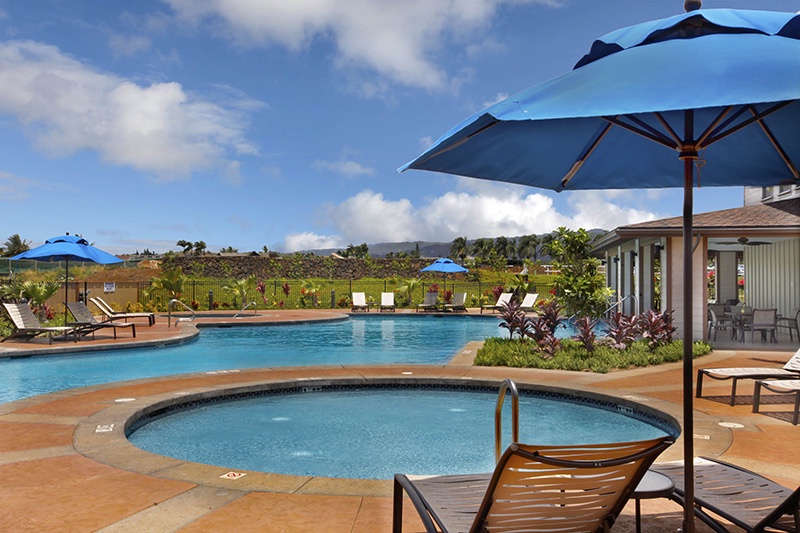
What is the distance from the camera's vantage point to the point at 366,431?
707cm

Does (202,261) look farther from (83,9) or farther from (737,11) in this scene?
(737,11)

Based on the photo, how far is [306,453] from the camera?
6234 millimetres

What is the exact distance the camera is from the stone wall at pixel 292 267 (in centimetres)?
4156

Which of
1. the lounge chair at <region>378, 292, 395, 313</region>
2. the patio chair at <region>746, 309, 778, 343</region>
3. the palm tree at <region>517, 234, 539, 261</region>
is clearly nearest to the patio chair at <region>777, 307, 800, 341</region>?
the patio chair at <region>746, 309, 778, 343</region>

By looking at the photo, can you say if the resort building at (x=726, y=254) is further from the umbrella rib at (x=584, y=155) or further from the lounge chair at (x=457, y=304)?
the lounge chair at (x=457, y=304)

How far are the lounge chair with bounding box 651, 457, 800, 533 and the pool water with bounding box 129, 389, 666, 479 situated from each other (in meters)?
2.78

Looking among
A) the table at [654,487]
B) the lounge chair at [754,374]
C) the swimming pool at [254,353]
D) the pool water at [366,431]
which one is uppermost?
the table at [654,487]

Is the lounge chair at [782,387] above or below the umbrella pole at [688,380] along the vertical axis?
below

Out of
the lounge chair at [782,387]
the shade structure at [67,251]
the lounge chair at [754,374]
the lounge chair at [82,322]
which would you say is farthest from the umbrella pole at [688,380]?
the shade structure at [67,251]

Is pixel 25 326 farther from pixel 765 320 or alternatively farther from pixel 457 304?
pixel 765 320

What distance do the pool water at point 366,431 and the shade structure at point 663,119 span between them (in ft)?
10.2

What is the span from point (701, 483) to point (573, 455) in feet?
4.12

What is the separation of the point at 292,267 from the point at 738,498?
4213 centimetres

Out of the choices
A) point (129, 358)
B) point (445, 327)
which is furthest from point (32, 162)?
point (445, 327)
